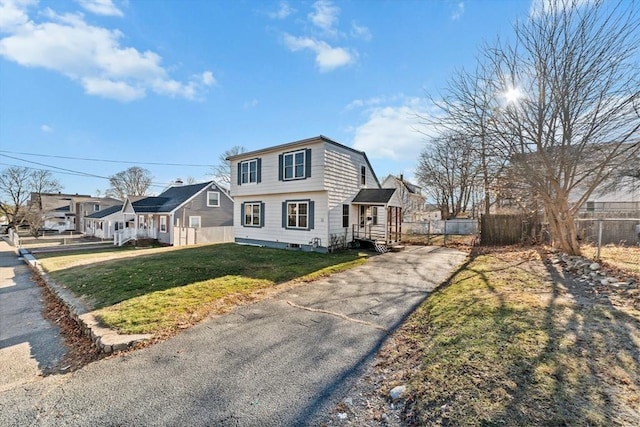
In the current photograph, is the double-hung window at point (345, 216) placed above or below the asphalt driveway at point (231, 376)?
above

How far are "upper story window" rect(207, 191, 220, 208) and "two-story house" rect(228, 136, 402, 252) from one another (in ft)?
25.8

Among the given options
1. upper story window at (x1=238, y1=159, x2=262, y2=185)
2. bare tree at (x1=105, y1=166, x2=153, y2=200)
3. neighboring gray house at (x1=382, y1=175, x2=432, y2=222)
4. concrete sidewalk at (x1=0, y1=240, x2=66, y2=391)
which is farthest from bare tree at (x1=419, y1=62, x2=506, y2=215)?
bare tree at (x1=105, y1=166, x2=153, y2=200)

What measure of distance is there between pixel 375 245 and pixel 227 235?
47.7 feet

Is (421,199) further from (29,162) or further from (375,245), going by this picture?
(29,162)

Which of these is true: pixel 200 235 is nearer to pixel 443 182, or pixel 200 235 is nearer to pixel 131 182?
pixel 443 182

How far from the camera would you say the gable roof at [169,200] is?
Answer: 2233cm

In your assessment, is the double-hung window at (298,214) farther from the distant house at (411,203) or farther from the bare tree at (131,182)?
the bare tree at (131,182)

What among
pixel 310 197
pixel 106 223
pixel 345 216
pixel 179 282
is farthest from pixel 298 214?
pixel 106 223

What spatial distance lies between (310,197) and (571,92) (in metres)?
9.96

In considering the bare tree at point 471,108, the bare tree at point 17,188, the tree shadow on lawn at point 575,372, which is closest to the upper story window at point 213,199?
the bare tree at point 471,108

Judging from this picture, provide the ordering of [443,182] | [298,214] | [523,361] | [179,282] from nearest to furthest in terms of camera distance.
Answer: [523,361] → [179,282] → [298,214] → [443,182]

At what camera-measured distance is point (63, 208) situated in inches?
1730

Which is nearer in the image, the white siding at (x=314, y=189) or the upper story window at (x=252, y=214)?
the white siding at (x=314, y=189)

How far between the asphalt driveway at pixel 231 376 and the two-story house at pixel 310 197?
7.84 metres
